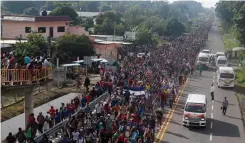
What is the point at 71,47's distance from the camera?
151 ft

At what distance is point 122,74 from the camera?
3725 cm

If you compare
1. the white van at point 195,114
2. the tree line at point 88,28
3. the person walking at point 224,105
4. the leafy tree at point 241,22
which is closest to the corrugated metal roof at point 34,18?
the tree line at point 88,28

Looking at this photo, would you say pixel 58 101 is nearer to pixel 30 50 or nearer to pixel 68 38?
pixel 30 50

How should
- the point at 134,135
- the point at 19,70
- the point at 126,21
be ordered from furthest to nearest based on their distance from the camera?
the point at 126,21
the point at 134,135
the point at 19,70

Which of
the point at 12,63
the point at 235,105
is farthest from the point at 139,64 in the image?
the point at 12,63

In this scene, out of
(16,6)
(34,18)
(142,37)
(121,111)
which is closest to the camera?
(121,111)

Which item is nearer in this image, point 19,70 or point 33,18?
point 19,70

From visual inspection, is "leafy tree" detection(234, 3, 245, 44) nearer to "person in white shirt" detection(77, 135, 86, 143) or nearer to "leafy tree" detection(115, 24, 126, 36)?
"leafy tree" detection(115, 24, 126, 36)

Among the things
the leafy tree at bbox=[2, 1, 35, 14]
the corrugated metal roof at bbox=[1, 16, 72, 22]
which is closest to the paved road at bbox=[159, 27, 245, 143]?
the corrugated metal roof at bbox=[1, 16, 72, 22]

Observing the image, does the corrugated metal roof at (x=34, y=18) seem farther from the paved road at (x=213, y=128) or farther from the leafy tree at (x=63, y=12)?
the paved road at (x=213, y=128)

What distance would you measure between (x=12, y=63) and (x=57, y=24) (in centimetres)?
3805

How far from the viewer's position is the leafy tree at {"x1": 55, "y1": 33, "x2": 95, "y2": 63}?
1789 inches

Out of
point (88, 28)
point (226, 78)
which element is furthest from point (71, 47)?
point (88, 28)

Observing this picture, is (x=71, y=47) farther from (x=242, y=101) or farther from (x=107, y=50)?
(x=242, y=101)
